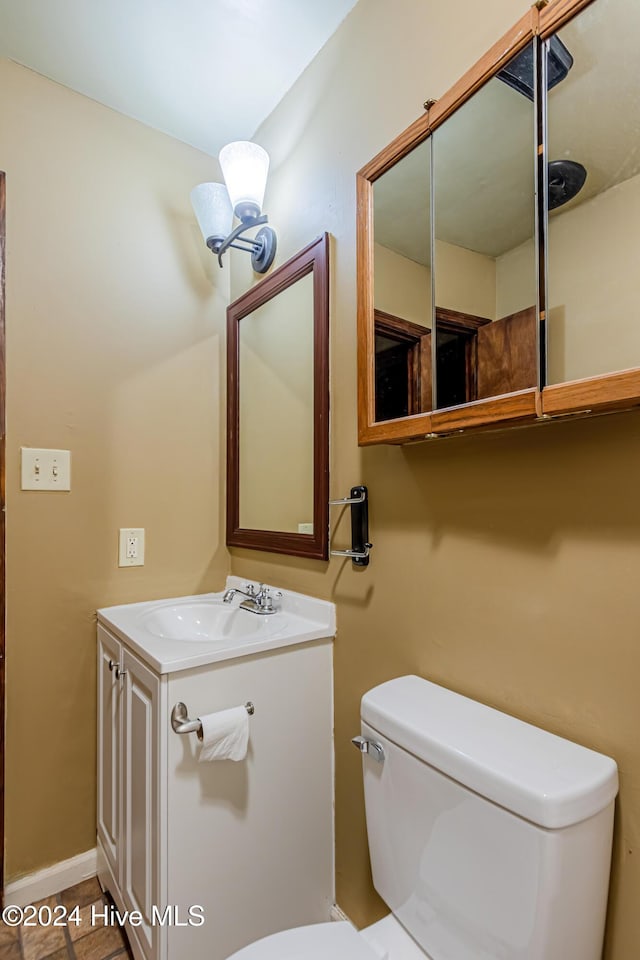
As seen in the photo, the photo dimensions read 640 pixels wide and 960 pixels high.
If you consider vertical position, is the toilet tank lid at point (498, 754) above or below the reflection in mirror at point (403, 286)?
below

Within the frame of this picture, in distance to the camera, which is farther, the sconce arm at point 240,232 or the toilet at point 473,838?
the sconce arm at point 240,232

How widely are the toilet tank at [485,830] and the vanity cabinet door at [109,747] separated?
777mm

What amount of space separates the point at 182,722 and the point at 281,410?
95 centimetres

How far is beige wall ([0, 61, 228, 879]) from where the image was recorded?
1.42 metres

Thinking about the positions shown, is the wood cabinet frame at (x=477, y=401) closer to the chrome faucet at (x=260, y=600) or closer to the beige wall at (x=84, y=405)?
the chrome faucet at (x=260, y=600)

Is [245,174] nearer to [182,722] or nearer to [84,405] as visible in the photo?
[84,405]

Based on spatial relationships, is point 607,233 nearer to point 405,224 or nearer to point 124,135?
point 405,224

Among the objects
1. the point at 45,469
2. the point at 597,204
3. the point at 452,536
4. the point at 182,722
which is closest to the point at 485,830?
the point at 452,536

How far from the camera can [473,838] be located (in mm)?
732

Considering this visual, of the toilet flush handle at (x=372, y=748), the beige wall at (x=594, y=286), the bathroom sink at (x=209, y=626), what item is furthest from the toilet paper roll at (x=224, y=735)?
the beige wall at (x=594, y=286)

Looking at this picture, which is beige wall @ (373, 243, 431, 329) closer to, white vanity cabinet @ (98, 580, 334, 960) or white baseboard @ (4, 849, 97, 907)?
white vanity cabinet @ (98, 580, 334, 960)

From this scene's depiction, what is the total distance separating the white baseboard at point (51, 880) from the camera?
1.37 metres

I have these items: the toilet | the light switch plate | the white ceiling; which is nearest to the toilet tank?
the toilet

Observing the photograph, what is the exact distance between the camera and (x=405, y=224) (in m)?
1.08
